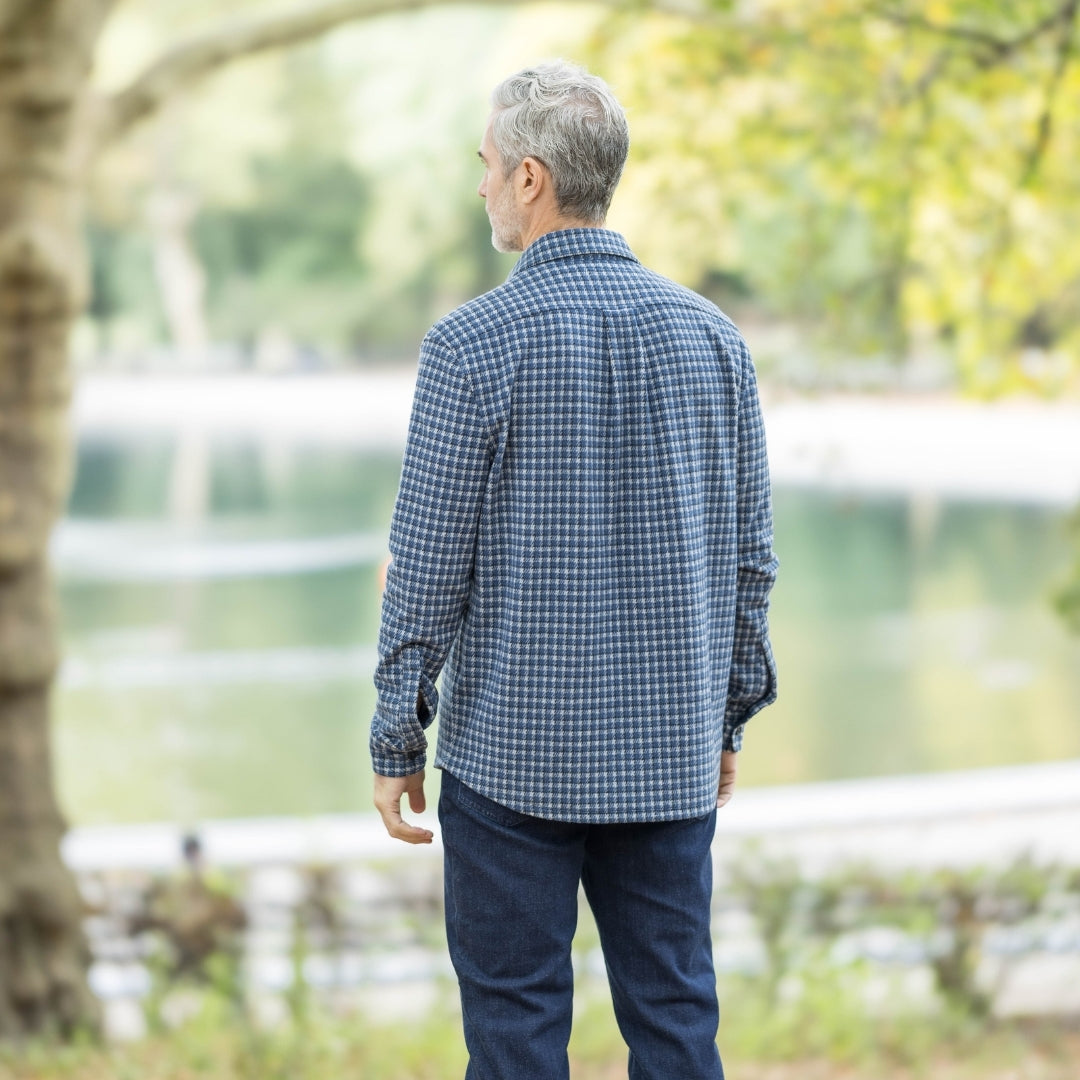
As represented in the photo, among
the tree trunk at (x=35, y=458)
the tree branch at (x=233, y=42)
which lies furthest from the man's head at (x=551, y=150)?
the tree branch at (x=233, y=42)

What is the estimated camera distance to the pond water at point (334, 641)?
34.4ft

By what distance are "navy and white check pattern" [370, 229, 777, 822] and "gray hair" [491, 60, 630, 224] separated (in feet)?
0.28

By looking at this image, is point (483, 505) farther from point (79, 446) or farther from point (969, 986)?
point (79, 446)

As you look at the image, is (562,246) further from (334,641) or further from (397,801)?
(334,641)

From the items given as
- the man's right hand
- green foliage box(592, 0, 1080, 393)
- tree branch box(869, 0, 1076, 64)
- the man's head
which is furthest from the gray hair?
green foliage box(592, 0, 1080, 393)

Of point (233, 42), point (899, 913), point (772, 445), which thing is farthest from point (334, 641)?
point (899, 913)

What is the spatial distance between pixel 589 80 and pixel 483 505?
475 millimetres

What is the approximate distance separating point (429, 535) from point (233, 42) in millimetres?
3338

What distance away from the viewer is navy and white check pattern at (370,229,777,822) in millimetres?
1566

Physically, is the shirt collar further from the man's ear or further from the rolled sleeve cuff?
the rolled sleeve cuff

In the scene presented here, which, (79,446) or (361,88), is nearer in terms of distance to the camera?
(79,446)

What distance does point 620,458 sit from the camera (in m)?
1.60

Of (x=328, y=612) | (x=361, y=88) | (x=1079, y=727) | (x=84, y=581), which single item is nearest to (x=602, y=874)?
(x=1079, y=727)

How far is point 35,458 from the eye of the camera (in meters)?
3.97
